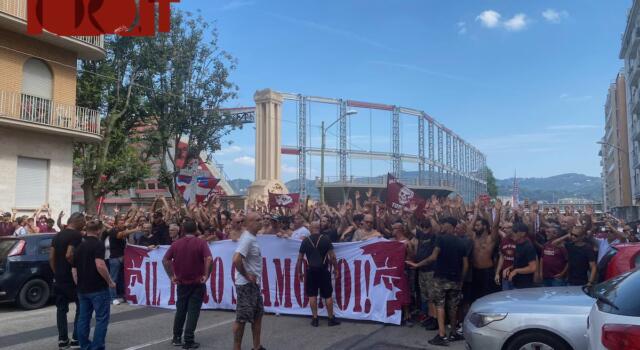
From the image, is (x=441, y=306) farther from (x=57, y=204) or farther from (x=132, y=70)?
(x=132, y=70)

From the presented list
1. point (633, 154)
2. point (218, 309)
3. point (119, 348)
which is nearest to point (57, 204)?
point (218, 309)

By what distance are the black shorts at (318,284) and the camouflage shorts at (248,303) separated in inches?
76.7

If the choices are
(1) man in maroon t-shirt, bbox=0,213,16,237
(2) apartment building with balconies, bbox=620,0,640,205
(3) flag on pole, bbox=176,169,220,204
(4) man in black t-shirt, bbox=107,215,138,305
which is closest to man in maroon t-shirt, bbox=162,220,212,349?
(4) man in black t-shirt, bbox=107,215,138,305

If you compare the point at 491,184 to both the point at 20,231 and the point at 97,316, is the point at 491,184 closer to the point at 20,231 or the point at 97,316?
the point at 20,231

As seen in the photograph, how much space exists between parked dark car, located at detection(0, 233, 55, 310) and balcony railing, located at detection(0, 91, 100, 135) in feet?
27.3

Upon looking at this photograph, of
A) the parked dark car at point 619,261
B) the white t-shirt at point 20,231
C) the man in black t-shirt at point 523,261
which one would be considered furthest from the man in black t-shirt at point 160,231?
the parked dark car at point 619,261

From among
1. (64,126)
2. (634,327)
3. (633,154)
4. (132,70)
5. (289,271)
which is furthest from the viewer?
(633,154)

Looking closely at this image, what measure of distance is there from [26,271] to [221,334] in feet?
16.7

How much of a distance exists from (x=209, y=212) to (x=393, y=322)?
19.3ft

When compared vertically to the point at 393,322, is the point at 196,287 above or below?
above

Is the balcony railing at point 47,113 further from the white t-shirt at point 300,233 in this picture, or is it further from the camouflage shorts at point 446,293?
the camouflage shorts at point 446,293

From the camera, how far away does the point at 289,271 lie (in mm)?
9227

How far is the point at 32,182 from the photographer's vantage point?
1845 cm

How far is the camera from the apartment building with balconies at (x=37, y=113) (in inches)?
677
